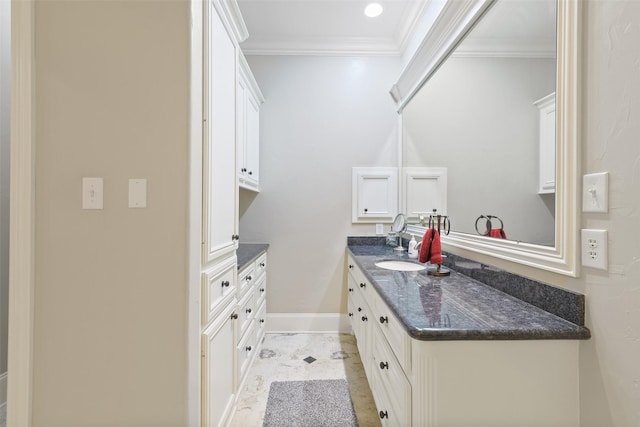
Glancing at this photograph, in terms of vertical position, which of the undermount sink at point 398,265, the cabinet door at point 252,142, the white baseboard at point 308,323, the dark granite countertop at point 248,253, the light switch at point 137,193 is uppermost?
the cabinet door at point 252,142

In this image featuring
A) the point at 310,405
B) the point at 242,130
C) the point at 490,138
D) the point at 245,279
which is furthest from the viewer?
the point at 242,130

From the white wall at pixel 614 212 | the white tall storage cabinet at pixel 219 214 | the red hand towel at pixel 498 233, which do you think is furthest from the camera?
the red hand towel at pixel 498 233

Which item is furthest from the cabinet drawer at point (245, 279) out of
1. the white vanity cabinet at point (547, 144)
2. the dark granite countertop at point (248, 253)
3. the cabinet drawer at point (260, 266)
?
the white vanity cabinet at point (547, 144)

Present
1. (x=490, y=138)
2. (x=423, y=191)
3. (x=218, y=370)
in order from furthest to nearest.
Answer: (x=423, y=191), (x=490, y=138), (x=218, y=370)

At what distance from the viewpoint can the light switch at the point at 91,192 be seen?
1.00 meters

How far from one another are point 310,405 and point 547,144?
1821 millimetres

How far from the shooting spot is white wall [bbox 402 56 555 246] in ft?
3.77

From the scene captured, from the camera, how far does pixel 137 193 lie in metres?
1.01

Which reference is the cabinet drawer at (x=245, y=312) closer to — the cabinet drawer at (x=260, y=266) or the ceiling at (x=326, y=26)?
the cabinet drawer at (x=260, y=266)

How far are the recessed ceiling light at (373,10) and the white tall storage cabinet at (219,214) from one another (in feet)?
4.12

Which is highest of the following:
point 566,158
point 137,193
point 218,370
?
point 566,158

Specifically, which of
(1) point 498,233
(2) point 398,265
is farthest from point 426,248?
(2) point 398,265

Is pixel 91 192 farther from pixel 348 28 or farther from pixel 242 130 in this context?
pixel 348 28

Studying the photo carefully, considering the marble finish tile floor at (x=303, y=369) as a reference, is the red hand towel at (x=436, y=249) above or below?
above
